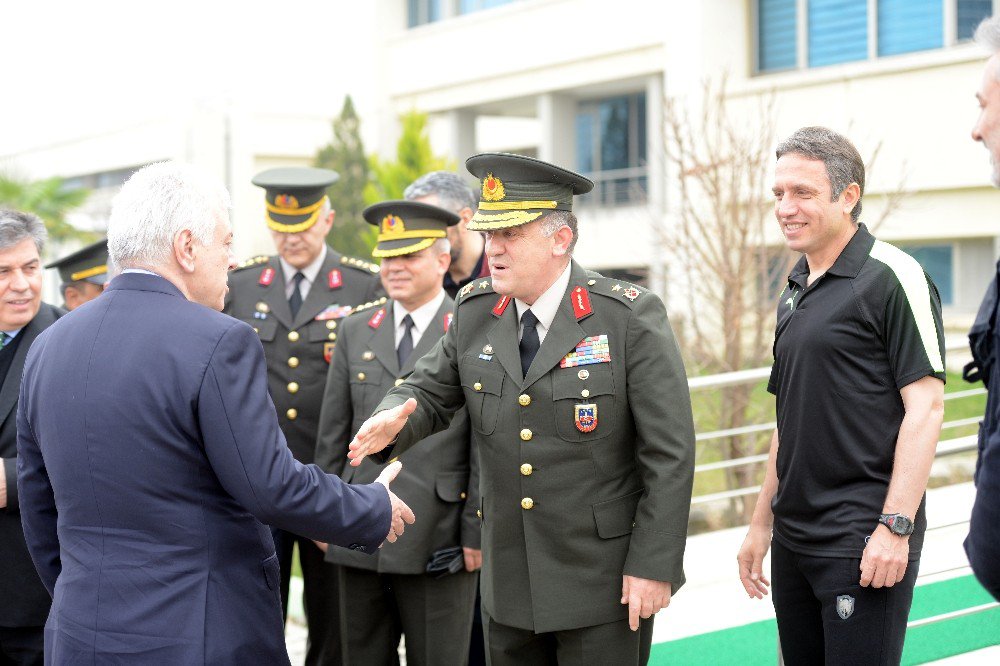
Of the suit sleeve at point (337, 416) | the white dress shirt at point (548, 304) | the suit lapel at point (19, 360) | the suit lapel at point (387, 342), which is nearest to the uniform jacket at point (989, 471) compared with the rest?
the white dress shirt at point (548, 304)

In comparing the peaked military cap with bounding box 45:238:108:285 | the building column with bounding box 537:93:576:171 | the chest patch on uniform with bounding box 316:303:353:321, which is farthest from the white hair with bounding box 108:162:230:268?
the building column with bounding box 537:93:576:171

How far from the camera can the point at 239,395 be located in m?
2.56

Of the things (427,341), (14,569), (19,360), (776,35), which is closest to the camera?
(14,569)

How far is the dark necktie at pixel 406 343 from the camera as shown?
4.13 m

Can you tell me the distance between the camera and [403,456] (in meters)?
3.98

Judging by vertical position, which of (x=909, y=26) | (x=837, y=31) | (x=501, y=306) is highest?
(x=837, y=31)

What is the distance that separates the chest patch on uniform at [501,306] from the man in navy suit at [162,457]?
2.79 feet

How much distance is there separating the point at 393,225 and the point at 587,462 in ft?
4.96

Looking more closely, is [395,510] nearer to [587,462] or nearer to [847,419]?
[587,462]

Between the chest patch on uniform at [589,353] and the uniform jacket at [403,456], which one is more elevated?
the chest patch on uniform at [589,353]

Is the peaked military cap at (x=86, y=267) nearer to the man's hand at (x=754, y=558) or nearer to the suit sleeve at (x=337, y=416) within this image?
the suit sleeve at (x=337, y=416)

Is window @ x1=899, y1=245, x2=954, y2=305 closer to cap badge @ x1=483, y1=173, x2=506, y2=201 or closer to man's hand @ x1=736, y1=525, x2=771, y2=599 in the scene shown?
man's hand @ x1=736, y1=525, x2=771, y2=599

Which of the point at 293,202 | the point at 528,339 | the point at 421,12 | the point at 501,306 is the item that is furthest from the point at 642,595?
the point at 421,12

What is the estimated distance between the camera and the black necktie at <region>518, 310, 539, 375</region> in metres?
3.20
